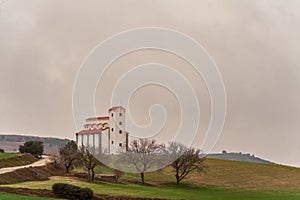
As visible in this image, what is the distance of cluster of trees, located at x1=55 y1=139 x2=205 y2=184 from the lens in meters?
75.4

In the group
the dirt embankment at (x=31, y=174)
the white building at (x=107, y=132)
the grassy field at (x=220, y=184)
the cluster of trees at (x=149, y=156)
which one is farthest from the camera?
the white building at (x=107, y=132)

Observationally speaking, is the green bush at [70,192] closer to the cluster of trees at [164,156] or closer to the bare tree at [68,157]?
the cluster of trees at [164,156]

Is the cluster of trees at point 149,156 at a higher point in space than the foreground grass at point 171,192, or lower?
higher

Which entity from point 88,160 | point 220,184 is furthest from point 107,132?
point 220,184

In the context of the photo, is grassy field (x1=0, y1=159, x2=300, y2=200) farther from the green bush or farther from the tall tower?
the tall tower

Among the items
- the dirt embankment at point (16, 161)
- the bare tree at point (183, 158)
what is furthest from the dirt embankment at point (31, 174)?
the bare tree at point (183, 158)

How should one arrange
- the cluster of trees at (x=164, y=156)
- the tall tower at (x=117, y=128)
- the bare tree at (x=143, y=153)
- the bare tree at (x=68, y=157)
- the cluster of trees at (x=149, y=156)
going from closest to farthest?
the cluster of trees at (x=149, y=156) → the cluster of trees at (x=164, y=156) → the bare tree at (x=68, y=157) → the bare tree at (x=143, y=153) → the tall tower at (x=117, y=128)

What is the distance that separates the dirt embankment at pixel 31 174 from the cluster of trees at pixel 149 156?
8.59 feet

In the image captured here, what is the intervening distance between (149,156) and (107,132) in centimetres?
3148

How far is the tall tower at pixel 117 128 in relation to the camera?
336 feet

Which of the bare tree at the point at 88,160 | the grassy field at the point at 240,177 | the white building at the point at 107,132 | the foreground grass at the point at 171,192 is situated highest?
the white building at the point at 107,132

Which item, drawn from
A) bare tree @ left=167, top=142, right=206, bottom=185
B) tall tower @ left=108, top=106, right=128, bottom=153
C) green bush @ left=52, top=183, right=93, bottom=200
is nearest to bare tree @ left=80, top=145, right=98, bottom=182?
bare tree @ left=167, top=142, right=206, bottom=185

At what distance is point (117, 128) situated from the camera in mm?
106438

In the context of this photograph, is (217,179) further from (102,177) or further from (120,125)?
(120,125)
